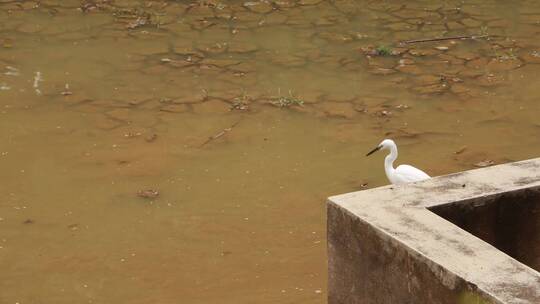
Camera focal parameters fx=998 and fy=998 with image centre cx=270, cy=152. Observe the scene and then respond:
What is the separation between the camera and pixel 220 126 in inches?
313

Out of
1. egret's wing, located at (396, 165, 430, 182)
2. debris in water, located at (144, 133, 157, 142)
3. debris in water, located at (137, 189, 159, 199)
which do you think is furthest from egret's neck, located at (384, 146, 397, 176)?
debris in water, located at (144, 133, 157, 142)

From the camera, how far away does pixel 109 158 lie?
7.40m

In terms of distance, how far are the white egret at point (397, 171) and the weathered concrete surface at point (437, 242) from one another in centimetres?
207

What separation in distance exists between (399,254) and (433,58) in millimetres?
6029

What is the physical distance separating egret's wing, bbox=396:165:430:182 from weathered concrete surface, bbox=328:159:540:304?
2.05m

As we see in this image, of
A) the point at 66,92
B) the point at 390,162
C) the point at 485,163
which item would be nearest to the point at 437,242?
the point at 390,162

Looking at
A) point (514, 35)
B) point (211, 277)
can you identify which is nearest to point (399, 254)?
point (211, 277)

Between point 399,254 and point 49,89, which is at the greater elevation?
point 399,254

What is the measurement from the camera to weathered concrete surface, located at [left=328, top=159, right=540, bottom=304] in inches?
133

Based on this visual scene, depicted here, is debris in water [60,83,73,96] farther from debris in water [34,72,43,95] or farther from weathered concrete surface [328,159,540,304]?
weathered concrete surface [328,159,540,304]

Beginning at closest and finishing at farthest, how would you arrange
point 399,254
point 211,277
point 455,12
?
point 399,254 < point 211,277 < point 455,12

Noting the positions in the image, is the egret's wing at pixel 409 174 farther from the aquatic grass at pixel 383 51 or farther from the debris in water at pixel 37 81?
the debris in water at pixel 37 81

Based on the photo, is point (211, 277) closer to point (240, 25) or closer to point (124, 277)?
point (124, 277)

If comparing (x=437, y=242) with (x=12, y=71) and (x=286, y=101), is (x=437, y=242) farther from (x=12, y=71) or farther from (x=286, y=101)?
(x=12, y=71)
